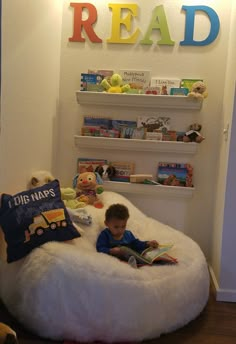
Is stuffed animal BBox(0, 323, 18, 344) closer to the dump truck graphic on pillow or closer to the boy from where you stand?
the dump truck graphic on pillow

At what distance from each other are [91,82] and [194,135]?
837 mm

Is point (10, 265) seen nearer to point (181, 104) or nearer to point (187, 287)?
point (187, 287)

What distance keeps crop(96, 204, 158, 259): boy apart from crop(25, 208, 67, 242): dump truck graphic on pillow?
1.05 feet

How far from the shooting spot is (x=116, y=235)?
7.29 feet

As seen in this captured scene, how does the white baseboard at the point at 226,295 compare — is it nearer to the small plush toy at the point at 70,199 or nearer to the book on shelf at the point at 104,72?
the small plush toy at the point at 70,199

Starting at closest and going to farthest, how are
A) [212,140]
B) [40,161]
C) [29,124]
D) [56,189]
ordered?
[56,189] → [29,124] → [40,161] → [212,140]

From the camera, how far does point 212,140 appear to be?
2.80m

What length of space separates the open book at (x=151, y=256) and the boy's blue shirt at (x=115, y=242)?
0.34ft

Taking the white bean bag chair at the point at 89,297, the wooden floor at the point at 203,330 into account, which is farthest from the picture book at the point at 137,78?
the wooden floor at the point at 203,330

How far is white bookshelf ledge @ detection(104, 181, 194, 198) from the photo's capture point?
2.76m

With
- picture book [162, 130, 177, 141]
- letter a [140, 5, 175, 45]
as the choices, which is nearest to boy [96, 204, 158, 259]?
picture book [162, 130, 177, 141]

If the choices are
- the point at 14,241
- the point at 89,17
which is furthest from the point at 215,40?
the point at 14,241

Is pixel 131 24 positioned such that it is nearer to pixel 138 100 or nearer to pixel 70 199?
pixel 138 100

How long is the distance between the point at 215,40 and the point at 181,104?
52cm
